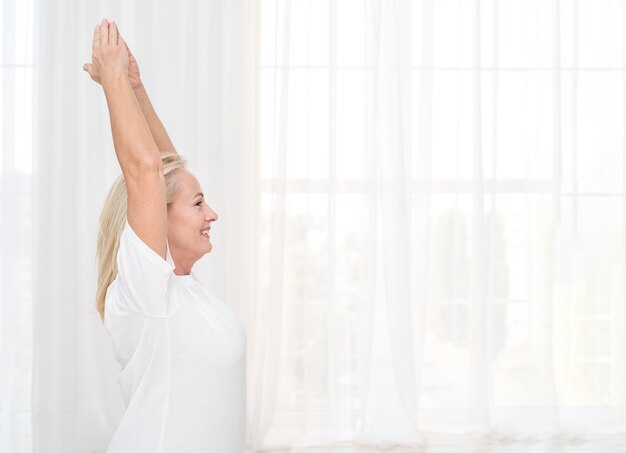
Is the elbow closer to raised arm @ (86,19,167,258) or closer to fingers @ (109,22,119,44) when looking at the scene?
raised arm @ (86,19,167,258)

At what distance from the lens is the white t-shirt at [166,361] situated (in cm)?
149

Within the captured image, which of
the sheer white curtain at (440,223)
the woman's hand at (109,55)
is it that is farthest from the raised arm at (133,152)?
the sheer white curtain at (440,223)

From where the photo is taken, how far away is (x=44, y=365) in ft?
11.6

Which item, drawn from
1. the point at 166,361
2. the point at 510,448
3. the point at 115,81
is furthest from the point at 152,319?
the point at 510,448

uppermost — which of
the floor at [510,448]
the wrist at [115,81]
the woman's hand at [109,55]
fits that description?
the woman's hand at [109,55]

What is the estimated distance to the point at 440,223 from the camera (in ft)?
12.1

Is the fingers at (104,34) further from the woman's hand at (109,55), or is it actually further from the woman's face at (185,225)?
the woman's face at (185,225)

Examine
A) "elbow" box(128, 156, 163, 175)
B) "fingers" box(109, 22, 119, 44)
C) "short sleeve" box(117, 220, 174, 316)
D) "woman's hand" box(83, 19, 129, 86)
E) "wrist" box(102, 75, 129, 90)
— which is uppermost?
"fingers" box(109, 22, 119, 44)

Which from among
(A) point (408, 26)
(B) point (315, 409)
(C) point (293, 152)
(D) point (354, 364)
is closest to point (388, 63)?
(A) point (408, 26)

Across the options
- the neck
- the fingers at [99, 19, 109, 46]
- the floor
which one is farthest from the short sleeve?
the floor

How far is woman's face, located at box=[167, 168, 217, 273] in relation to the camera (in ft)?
5.56

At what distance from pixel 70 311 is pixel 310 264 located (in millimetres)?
1078

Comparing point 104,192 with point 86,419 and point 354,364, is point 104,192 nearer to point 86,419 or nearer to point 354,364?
point 86,419

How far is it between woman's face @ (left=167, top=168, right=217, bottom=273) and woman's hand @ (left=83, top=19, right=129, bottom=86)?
0.29 m
